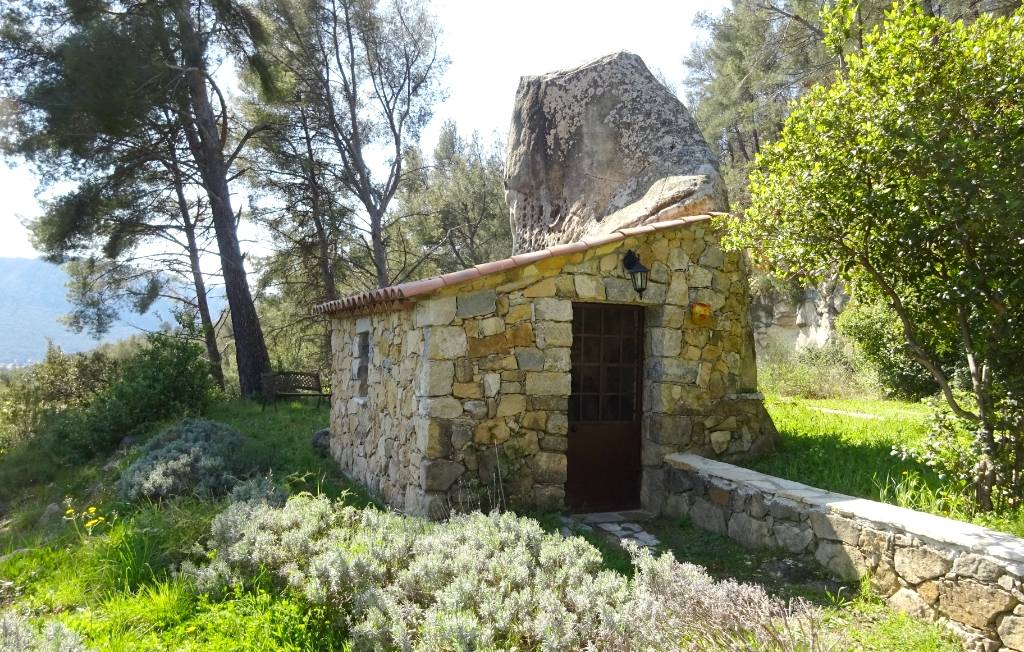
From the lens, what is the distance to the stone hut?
5.84 metres

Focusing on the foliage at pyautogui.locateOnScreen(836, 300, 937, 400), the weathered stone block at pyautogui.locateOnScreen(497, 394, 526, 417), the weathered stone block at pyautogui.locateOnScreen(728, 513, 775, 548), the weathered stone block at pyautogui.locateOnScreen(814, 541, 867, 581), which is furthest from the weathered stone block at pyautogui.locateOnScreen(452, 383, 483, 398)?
the foliage at pyautogui.locateOnScreen(836, 300, 937, 400)

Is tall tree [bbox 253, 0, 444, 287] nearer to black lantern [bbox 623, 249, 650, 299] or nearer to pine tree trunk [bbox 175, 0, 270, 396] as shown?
pine tree trunk [bbox 175, 0, 270, 396]

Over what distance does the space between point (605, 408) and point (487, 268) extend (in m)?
2.15

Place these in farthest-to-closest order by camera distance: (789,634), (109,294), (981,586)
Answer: (109,294) < (981,586) < (789,634)

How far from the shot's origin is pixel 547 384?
6.17 meters

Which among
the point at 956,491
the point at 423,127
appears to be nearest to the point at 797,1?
the point at 423,127

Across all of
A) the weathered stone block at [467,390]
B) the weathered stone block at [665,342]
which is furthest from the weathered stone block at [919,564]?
the weathered stone block at [467,390]

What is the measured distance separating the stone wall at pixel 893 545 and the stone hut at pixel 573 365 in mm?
1032

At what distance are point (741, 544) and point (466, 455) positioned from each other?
8.06 ft

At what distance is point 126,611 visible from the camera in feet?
13.6

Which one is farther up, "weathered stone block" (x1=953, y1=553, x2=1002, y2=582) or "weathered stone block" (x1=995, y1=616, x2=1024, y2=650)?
"weathered stone block" (x1=953, y1=553, x2=1002, y2=582)

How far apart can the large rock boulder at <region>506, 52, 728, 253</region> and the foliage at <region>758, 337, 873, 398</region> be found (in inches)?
228

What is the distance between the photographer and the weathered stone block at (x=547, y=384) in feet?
20.1

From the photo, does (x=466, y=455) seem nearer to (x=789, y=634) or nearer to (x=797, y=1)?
(x=789, y=634)
